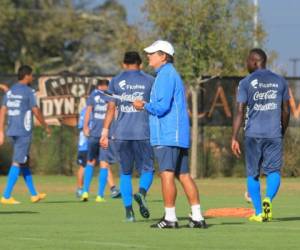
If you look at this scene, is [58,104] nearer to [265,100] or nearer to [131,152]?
[131,152]

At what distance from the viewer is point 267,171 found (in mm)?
15414

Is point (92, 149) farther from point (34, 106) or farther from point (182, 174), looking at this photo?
point (182, 174)

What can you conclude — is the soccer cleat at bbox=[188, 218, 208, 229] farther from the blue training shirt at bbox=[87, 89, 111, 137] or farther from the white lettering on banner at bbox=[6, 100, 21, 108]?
the blue training shirt at bbox=[87, 89, 111, 137]

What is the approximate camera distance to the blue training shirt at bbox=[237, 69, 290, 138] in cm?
1536

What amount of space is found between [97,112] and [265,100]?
24.9 feet

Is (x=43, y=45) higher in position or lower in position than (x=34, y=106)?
higher

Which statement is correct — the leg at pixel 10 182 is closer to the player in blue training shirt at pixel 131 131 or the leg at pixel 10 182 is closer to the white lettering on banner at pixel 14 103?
Answer: the white lettering on banner at pixel 14 103

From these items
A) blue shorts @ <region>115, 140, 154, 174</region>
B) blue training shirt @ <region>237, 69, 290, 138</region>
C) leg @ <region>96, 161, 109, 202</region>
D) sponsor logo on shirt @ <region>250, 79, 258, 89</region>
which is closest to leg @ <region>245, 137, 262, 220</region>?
blue training shirt @ <region>237, 69, 290, 138</region>

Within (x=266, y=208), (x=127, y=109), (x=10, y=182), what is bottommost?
(x=266, y=208)

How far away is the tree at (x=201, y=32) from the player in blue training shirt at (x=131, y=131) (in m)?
15.4

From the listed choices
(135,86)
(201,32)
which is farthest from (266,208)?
(201,32)

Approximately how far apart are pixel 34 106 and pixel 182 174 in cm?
706

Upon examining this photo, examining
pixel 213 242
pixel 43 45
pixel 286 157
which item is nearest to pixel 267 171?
pixel 213 242

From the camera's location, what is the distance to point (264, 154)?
50.8ft
